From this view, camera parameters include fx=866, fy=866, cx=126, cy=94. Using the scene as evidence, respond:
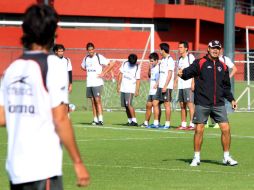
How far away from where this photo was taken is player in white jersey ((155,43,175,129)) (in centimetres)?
→ 2172

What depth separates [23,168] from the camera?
237 inches

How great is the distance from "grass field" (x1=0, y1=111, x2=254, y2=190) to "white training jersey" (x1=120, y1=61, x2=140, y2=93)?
1019 millimetres

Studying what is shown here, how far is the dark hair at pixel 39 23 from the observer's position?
19.4ft

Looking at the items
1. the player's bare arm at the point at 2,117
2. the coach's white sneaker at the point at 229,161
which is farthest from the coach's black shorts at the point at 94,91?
the player's bare arm at the point at 2,117

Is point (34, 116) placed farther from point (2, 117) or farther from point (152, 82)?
point (152, 82)

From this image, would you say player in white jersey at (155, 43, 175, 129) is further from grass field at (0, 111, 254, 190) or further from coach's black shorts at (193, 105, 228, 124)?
coach's black shorts at (193, 105, 228, 124)

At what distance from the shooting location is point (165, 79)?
22016mm

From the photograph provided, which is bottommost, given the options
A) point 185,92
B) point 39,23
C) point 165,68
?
point 185,92

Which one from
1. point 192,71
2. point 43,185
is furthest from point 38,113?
point 192,71

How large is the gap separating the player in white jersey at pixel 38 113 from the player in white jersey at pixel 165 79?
51.1 feet

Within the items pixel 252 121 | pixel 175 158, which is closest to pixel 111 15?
pixel 252 121

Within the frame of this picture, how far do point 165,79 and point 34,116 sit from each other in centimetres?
1608

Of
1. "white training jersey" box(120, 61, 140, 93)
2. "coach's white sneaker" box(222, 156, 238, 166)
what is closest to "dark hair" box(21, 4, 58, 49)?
"coach's white sneaker" box(222, 156, 238, 166)

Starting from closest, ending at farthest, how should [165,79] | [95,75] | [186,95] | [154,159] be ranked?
[154,159] < [186,95] < [165,79] < [95,75]
